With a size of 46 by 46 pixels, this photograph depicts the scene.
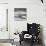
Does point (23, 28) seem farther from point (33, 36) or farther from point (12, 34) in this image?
point (33, 36)

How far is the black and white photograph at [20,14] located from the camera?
2867 mm

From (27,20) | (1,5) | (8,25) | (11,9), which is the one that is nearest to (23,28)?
(27,20)

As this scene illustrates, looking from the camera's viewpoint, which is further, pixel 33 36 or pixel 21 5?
pixel 21 5

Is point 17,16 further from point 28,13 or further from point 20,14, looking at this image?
point 28,13

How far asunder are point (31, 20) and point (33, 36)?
786 mm

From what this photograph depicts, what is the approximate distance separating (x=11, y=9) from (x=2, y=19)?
1.23 feet

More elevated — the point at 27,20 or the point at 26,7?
the point at 26,7

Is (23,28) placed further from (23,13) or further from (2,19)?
(2,19)

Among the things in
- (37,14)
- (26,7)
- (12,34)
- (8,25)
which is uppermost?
(26,7)

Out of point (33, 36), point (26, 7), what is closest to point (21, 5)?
point (26, 7)

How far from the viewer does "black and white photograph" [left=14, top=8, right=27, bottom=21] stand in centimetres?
287

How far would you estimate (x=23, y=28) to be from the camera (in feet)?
9.43

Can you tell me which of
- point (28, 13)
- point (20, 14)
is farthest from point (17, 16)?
point (28, 13)

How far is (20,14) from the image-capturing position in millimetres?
2883
